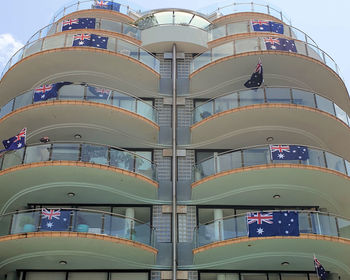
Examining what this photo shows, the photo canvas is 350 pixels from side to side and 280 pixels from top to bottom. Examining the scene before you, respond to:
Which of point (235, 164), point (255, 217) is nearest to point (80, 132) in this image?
point (235, 164)

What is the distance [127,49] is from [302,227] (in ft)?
40.4

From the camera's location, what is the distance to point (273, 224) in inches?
708

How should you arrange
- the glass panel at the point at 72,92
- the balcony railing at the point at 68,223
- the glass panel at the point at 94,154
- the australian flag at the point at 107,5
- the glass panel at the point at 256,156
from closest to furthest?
the balcony railing at the point at 68,223 → the glass panel at the point at 94,154 → the glass panel at the point at 256,156 → the glass panel at the point at 72,92 → the australian flag at the point at 107,5

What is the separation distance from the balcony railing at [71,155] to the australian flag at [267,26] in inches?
449

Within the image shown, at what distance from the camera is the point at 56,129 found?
884 inches

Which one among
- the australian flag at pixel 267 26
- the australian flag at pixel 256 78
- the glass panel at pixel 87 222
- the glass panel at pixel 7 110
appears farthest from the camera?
the australian flag at pixel 267 26

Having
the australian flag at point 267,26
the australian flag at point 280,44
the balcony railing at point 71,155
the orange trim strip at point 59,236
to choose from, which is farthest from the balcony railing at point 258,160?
the australian flag at point 267,26

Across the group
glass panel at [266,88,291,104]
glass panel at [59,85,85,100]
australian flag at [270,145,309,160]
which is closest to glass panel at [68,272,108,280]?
glass panel at [59,85,85,100]

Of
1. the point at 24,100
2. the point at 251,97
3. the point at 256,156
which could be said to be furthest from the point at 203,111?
the point at 24,100

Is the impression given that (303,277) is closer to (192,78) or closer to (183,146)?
(183,146)

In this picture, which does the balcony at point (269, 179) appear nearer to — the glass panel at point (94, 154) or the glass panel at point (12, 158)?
the glass panel at point (94, 154)

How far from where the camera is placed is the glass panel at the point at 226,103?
22.2m

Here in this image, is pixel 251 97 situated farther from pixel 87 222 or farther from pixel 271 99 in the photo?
pixel 87 222

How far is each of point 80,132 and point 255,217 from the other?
9.09 m
